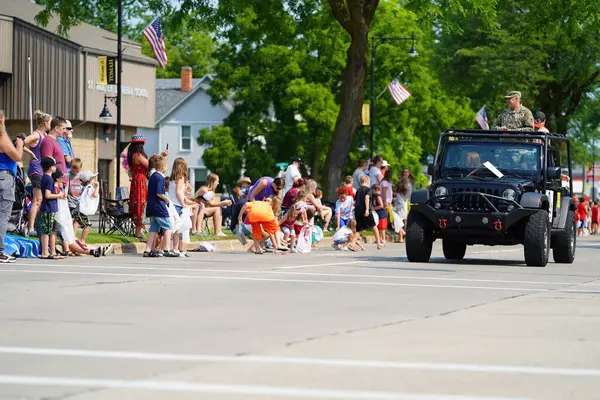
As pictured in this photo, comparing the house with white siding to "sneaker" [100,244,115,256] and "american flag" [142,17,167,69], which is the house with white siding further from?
"sneaker" [100,244,115,256]

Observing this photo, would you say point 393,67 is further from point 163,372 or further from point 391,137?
point 163,372

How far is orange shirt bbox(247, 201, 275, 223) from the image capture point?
24766mm

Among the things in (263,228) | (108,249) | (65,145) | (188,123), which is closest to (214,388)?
(65,145)

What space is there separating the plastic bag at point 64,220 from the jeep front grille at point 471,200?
19.5 ft

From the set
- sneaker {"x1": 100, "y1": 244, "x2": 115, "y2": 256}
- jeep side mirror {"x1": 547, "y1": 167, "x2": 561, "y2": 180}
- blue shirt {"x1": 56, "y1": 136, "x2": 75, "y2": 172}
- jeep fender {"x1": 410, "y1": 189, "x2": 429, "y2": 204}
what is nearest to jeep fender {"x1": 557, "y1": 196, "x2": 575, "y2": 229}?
jeep side mirror {"x1": 547, "y1": 167, "x2": 561, "y2": 180}

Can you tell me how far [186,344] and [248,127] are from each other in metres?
68.3

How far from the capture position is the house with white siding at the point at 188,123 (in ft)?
317

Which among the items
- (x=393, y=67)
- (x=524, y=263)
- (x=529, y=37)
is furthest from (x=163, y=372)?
(x=393, y=67)

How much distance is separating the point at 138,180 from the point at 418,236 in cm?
564

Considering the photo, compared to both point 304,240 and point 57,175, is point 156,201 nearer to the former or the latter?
point 57,175

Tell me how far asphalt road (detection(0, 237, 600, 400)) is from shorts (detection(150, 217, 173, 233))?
4143mm

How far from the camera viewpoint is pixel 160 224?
2209cm

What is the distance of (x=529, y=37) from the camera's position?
1505 inches

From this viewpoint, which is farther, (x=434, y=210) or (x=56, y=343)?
(x=434, y=210)
